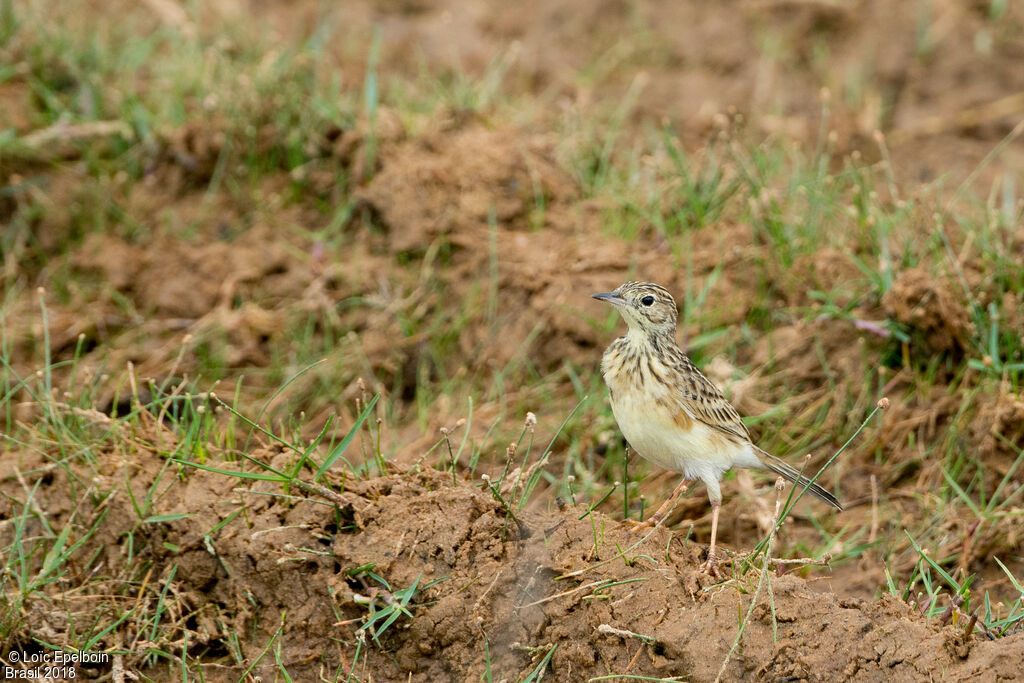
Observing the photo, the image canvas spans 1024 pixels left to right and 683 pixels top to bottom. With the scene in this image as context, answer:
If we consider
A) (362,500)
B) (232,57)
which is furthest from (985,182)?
(362,500)

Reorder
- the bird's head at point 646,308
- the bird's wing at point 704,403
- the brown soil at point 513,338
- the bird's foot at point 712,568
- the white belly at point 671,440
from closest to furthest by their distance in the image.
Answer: the brown soil at point 513,338 → the bird's foot at point 712,568 → the white belly at point 671,440 → the bird's wing at point 704,403 → the bird's head at point 646,308

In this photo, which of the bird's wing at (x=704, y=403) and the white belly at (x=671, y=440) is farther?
the bird's wing at (x=704, y=403)

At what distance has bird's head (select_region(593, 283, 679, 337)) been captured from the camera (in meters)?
5.43

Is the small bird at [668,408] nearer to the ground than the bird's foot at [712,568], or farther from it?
farther from it

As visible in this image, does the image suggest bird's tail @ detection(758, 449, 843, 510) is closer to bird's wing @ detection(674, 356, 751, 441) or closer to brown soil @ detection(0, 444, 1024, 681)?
bird's wing @ detection(674, 356, 751, 441)

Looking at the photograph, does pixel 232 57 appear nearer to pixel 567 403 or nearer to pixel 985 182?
pixel 567 403

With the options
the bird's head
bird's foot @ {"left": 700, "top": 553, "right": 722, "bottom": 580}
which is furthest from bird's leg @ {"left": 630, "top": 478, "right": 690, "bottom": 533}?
the bird's head

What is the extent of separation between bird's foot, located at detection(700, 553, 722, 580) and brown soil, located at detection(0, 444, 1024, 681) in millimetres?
76

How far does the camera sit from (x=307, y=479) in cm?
464

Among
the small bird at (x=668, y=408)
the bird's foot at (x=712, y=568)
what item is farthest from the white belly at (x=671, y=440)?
the bird's foot at (x=712, y=568)

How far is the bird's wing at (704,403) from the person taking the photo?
5.14m

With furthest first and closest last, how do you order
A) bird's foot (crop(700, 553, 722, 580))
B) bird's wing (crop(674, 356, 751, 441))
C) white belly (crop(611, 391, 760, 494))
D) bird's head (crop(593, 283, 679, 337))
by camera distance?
bird's head (crop(593, 283, 679, 337)) < bird's wing (crop(674, 356, 751, 441)) < white belly (crop(611, 391, 760, 494)) < bird's foot (crop(700, 553, 722, 580))

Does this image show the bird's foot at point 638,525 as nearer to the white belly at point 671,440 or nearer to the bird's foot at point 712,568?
the bird's foot at point 712,568

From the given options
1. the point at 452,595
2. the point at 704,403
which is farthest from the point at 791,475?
the point at 452,595
